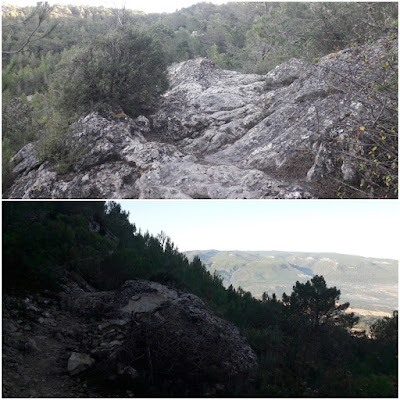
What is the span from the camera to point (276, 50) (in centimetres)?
1468

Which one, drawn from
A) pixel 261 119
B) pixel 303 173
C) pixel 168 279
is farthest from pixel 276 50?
pixel 168 279

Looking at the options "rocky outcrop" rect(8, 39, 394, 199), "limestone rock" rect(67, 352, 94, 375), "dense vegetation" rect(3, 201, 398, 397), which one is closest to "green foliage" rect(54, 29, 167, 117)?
"rocky outcrop" rect(8, 39, 394, 199)

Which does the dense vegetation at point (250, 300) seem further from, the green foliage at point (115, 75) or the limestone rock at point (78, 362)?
the green foliage at point (115, 75)

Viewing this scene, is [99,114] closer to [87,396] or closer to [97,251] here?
[97,251]

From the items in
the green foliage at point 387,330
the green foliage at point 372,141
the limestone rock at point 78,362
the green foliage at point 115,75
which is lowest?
the green foliage at point 387,330

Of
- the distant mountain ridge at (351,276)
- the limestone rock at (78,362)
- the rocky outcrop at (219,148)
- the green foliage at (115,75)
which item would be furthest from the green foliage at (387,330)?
the green foliage at (115,75)

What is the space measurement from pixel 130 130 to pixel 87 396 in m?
6.09

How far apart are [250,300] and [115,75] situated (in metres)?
7.29

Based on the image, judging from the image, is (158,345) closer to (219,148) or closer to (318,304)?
(318,304)

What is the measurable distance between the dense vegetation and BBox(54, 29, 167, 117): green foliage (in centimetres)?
289

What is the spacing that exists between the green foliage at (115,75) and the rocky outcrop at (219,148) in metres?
0.61

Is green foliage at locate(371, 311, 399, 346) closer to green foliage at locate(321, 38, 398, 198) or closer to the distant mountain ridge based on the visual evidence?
the distant mountain ridge

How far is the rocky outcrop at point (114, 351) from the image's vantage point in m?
4.09

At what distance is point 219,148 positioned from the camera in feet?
27.3
